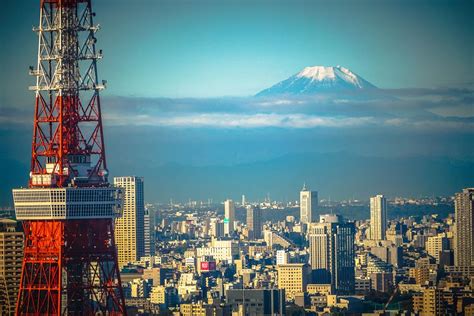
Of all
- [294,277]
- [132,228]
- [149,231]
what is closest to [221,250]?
[149,231]

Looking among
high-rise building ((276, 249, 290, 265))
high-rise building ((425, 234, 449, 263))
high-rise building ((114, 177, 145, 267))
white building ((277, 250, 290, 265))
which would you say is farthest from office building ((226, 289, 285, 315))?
white building ((277, 250, 290, 265))

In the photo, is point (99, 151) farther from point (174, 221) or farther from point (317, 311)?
point (174, 221)

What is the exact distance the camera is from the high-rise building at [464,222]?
62013 millimetres

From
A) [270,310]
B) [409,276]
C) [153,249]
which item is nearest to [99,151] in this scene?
[270,310]

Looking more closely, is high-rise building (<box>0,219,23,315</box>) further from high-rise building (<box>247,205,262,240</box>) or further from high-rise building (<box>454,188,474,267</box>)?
high-rise building (<box>247,205,262,240</box>)

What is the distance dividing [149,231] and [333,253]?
366 inches

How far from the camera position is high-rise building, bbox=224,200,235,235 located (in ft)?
258

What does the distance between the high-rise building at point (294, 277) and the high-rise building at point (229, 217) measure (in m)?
17.8

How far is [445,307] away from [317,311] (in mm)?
4125

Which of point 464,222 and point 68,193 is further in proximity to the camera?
point 464,222

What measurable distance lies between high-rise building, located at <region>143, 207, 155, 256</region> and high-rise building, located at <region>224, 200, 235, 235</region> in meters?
6.99

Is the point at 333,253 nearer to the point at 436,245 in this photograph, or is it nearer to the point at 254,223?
the point at 436,245

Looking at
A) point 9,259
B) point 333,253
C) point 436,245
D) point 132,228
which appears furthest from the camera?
point 436,245

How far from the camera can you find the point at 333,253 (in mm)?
64188
